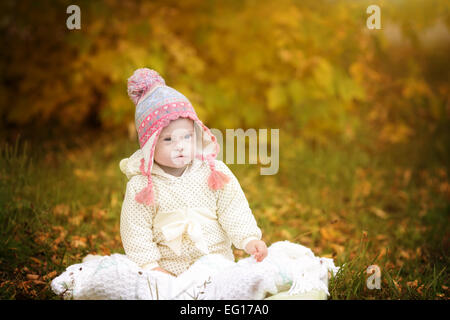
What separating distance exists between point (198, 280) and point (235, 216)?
397 mm

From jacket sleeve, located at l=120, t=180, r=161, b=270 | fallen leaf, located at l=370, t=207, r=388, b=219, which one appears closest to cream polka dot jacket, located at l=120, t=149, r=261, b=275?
jacket sleeve, located at l=120, t=180, r=161, b=270

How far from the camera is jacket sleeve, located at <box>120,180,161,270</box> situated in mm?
2246

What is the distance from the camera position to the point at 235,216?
2.35m

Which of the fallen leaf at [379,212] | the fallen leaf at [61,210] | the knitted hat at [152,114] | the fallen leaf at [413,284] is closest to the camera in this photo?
the knitted hat at [152,114]

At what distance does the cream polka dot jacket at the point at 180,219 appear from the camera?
2.28 metres

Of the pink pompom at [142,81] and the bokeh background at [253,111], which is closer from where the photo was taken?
the pink pompom at [142,81]

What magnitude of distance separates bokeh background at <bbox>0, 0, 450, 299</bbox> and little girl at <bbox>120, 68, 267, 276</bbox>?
827 millimetres

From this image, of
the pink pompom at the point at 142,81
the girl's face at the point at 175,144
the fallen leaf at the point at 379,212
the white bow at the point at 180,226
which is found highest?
the pink pompom at the point at 142,81

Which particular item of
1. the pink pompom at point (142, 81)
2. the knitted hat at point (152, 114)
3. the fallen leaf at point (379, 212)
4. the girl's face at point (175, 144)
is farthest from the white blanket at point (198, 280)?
the fallen leaf at point (379, 212)

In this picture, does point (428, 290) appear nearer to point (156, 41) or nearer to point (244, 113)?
point (244, 113)

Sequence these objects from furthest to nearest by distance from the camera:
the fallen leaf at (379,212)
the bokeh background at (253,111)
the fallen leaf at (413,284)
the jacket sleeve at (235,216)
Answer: the fallen leaf at (379,212) → the bokeh background at (253,111) → the fallen leaf at (413,284) → the jacket sleeve at (235,216)

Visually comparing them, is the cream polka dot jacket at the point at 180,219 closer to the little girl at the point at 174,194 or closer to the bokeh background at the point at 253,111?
the little girl at the point at 174,194
